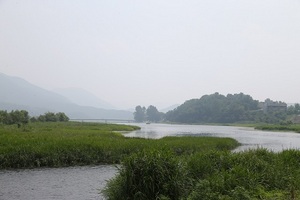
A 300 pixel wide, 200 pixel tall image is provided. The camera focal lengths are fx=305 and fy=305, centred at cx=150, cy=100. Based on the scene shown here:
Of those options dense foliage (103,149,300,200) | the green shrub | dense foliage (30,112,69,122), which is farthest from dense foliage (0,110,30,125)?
the green shrub

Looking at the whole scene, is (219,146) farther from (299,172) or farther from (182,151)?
(299,172)

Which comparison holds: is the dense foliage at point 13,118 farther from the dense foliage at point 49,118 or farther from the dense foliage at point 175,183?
the dense foliage at point 175,183

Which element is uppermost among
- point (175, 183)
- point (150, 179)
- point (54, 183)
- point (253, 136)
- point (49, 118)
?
point (49, 118)

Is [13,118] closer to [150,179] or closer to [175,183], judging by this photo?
[150,179]

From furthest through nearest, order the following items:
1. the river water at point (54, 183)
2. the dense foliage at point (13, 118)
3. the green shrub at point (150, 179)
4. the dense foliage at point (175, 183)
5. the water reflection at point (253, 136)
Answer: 1. the dense foliage at point (13, 118)
2. the water reflection at point (253, 136)
3. the river water at point (54, 183)
4. the green shrub at point (150, 179)
5. the dense foliage at point (175, 183)

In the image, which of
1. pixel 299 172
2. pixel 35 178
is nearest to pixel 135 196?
pixel 299 172

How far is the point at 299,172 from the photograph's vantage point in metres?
15.3

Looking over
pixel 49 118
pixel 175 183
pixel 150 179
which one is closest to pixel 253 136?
pixel 49 118

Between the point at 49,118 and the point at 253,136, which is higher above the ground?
the point at 49,118

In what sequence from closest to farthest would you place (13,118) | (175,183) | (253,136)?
1. (175,183)
2. (253,136)
3. (13,118)

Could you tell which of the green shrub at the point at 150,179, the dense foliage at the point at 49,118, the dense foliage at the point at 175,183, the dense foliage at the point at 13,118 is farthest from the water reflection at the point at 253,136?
the dense foliage at the point at 49,118

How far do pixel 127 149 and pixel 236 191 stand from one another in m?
18.6

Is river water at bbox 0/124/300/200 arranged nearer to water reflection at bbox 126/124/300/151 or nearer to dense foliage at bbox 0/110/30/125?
water reflection at bbox 126/124/300/151

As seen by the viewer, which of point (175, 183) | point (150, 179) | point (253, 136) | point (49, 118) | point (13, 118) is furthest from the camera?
point (49, 118)
